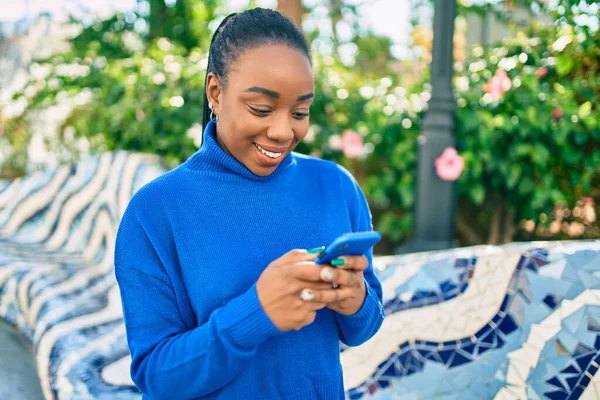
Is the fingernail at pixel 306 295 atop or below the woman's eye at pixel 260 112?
below

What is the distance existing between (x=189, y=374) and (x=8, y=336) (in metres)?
2.59

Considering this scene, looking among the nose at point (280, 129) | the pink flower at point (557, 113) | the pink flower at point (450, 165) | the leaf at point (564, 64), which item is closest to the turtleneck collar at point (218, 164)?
the nose at point (280, 129)

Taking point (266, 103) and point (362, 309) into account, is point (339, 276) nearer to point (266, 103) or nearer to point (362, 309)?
point (362, 309)

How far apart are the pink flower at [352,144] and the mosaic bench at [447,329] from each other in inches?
59.6

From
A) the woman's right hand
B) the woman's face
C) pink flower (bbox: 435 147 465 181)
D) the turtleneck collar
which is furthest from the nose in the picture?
pink flower (bbox: 435 147 465 181)

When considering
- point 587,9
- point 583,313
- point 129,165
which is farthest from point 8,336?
point 587,9

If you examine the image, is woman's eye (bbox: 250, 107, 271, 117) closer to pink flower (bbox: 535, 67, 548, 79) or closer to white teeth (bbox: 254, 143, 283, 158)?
white teeth (bbox: 254, 143, 283, 158)

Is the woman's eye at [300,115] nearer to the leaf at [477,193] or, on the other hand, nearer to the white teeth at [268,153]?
the white teeth at [268,153]

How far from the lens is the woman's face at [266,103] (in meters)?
1.34

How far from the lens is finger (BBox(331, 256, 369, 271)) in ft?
4.01

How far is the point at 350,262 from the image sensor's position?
1.24m

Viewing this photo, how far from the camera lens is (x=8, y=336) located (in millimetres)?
3496

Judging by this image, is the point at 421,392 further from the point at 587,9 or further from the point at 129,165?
the point at 587,9

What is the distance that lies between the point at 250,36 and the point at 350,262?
505 mm
